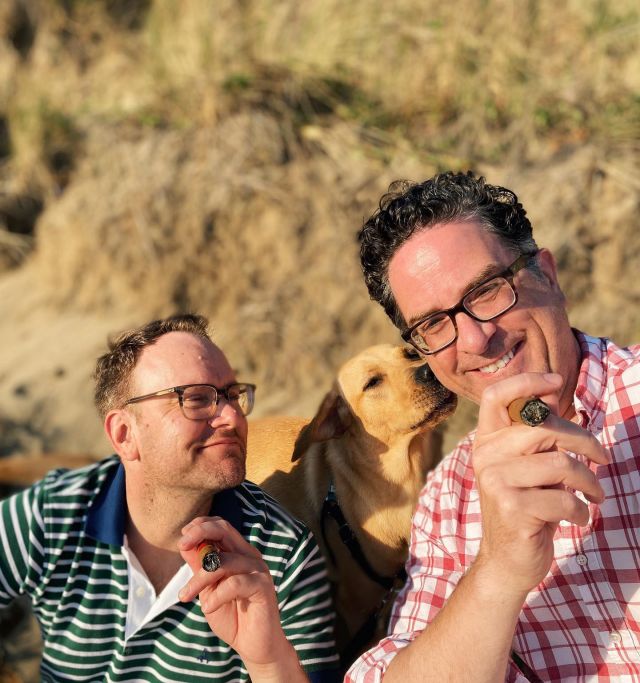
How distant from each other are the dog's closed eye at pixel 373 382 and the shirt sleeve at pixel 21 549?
147 cm

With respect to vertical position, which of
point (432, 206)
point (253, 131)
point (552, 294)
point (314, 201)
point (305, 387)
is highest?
point (253, 131)

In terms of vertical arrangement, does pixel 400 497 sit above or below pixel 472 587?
above

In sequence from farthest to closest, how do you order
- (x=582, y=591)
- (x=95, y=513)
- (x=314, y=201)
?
(x=314, y=201) < (x=95, y=513) < (x=582, y=591)

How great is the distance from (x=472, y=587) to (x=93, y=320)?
5097 mm

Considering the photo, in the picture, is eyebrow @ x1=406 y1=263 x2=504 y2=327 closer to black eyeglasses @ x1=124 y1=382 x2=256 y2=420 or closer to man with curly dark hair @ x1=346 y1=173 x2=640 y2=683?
man with curly dark hair @ x1=346 y1=173 x2=640 y2=683

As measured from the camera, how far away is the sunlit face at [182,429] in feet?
7.38

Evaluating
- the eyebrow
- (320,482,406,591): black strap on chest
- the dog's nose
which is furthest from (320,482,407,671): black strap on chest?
the eyebrow

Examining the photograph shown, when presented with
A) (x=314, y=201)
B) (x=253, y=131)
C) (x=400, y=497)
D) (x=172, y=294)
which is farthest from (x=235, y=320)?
(x=400, y=497)

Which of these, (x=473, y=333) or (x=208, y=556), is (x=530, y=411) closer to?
(x=473, y=333)

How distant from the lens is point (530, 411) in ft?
4.31

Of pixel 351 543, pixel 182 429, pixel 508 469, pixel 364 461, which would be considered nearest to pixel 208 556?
pixel 182 429

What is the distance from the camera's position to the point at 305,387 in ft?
17.4

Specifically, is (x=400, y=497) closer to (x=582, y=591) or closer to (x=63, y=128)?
(x=582, y=591)

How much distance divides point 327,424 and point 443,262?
1.43 metres
